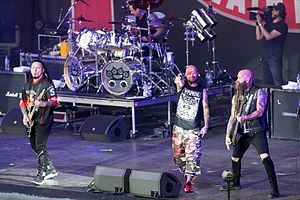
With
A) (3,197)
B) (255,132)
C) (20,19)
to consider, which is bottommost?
(3,197)

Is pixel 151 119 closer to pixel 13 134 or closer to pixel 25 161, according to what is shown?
pixel 13 134

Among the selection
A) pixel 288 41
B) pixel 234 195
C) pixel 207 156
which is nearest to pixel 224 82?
pixel 288 41

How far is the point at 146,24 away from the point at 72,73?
1889 millimetres

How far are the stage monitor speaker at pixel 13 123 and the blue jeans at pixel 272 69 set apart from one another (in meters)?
5.24

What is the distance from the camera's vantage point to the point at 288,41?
21891 millimetres

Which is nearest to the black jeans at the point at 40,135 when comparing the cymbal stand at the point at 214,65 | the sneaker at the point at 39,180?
the sneaker at the point at 39,180

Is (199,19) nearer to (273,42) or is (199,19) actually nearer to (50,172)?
(273,42)

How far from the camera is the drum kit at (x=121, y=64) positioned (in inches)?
800

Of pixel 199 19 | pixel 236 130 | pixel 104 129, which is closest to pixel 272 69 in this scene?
pixel 199 19

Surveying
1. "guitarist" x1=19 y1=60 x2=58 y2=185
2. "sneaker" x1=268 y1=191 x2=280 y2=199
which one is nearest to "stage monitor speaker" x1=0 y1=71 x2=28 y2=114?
"guitarist" x1=19 y1=60 x2=58 y2=185

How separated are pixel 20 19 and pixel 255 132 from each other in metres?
12.7

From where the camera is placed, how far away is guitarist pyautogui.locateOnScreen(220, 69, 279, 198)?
14.6 meters

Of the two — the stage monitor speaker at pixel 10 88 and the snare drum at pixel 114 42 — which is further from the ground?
the snare drum at pixel 114 42

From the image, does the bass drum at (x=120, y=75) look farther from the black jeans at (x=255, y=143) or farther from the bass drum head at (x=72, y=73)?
the black jeans at (x=255, y=143)
